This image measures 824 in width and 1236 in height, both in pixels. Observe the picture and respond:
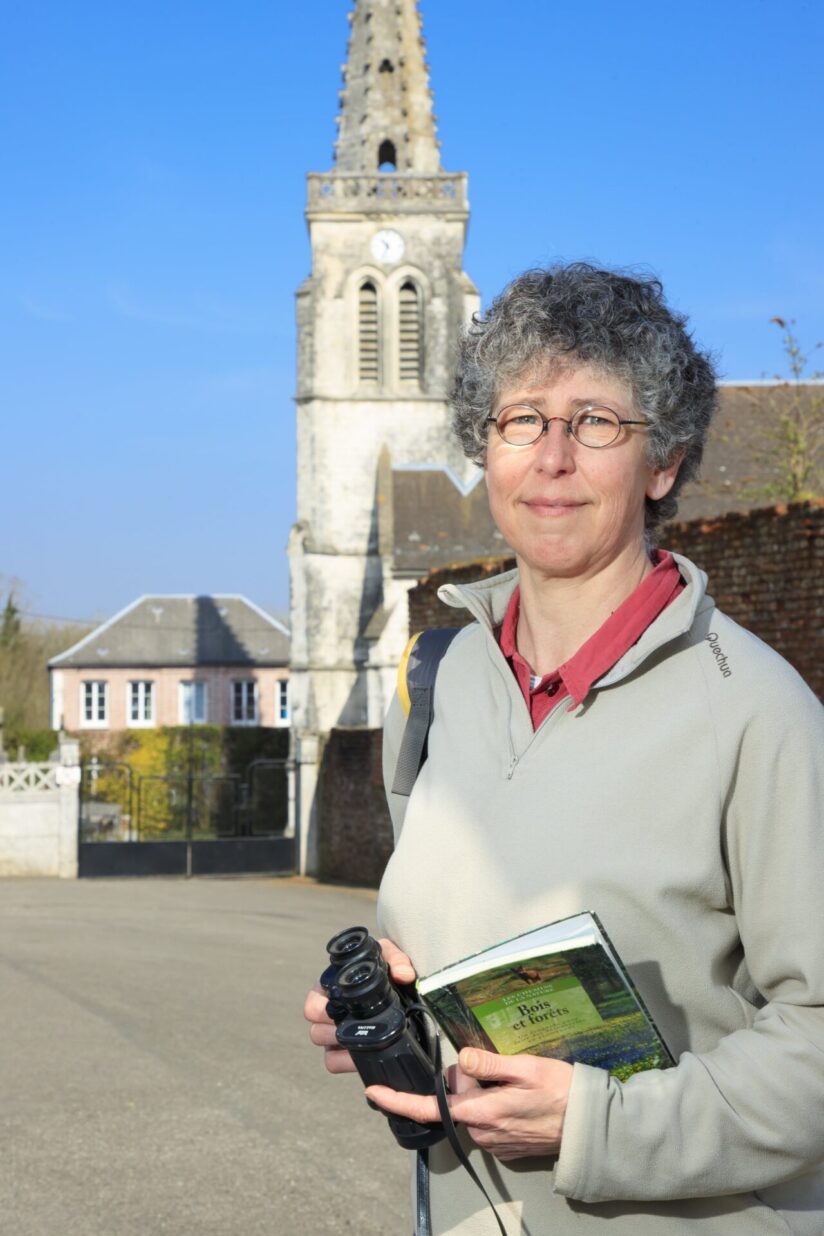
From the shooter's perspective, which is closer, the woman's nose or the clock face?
the woman's nose

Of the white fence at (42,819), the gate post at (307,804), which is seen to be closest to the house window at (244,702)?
the gate post at (307,804)

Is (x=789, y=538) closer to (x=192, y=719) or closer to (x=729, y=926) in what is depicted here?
(x=729, y=926)

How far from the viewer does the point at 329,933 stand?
15.2 m

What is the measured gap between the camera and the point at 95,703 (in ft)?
194

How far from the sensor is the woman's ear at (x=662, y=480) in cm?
257

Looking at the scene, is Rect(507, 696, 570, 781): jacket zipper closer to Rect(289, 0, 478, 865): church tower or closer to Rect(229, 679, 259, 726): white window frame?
Rect(289, 0, 478, 865): church tower

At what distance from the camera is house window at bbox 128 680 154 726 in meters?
59.8

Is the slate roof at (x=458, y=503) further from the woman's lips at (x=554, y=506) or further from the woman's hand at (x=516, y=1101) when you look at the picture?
the woman's hand at (x=516, y=1101)

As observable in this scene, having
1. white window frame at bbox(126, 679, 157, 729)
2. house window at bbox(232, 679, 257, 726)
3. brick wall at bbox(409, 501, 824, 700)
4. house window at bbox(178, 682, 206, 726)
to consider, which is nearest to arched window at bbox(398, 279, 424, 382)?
house window at bbox(178, 682, 206, 726)

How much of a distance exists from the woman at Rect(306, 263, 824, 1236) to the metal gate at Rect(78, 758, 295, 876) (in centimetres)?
2313

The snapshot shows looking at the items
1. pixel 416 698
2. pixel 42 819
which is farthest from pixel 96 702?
pixel 416 698

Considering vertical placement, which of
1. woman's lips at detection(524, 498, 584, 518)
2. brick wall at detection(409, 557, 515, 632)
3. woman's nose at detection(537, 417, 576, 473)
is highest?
woman's nose at detection(537, 417, 576, 473)

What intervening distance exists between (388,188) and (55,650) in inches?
1095

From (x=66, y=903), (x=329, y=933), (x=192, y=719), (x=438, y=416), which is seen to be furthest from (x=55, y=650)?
(x=329, y=933)
